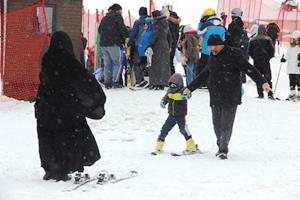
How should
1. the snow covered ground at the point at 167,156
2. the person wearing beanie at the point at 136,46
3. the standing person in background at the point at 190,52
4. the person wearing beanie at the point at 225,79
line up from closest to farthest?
the snow covered ground at the point at 167,156 < the person wearing beanie at the point at 225,79 < the standing person in background at the point at 190,52 < the person wearing beanie at the point at 136,46

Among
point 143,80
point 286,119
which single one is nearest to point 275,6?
point 143,80

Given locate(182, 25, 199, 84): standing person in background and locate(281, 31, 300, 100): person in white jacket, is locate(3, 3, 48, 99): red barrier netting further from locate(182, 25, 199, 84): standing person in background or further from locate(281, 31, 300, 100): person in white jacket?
locate(281, 31, 300, 100): person in white jacket

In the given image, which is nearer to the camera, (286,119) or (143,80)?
(286,119)

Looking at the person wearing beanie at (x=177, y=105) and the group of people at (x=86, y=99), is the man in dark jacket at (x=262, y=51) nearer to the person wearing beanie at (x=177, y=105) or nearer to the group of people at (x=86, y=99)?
the group of people at (x=86, y=99)

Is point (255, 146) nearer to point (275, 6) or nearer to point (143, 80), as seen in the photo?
point (143, 80)

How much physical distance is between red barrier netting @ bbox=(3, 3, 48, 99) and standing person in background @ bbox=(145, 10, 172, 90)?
2518 mm

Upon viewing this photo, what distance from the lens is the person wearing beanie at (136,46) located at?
1457 centimetres

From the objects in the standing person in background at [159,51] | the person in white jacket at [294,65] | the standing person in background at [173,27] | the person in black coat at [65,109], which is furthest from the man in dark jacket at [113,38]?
the person in black coat at [65,109]

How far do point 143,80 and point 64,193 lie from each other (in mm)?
8548

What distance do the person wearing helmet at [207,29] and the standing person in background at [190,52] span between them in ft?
2.34

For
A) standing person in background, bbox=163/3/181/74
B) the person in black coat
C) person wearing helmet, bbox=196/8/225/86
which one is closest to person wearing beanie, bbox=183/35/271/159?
the person in black coat

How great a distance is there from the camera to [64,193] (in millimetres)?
6398

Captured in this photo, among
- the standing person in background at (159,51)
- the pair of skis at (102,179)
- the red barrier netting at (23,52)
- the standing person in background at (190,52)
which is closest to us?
the pair of skis at (102,179)

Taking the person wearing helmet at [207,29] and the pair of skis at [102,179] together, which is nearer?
the pair of skis at [102,179]
